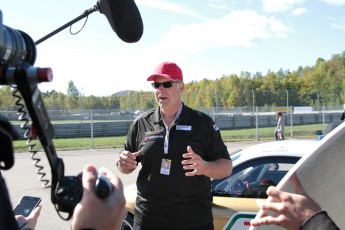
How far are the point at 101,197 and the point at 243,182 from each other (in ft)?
13.1

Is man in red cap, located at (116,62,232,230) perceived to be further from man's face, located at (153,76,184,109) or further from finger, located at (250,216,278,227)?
finger, located at (250,216,278,227)

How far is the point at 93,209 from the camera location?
1.07 meters

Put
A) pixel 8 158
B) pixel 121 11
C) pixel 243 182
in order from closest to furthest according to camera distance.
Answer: pixel 8 158 → pixel 121 11 → pixel 243 182

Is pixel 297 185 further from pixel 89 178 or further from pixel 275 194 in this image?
pixel 89 178

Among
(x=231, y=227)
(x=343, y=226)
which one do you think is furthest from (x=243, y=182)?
(x=343, y=226)

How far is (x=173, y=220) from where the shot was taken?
314 cm

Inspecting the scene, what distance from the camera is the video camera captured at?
39.8 inches

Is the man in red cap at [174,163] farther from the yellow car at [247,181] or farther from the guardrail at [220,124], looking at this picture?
the guardrail at [220,124]

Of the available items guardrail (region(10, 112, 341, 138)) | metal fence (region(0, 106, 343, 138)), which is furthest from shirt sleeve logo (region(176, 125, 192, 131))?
guardrail (region(10, 112, 341, 138))

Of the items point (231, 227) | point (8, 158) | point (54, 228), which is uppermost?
point (8, 158)

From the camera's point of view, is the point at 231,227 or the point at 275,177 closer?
the point at 231,227

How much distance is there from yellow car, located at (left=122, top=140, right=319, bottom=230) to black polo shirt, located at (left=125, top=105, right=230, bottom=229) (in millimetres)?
1238

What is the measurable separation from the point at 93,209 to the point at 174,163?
7.10 ft

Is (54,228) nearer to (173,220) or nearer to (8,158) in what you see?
(173,220)
